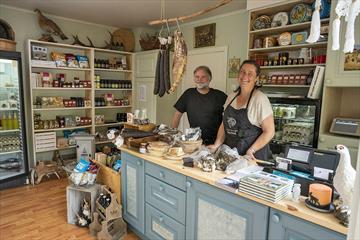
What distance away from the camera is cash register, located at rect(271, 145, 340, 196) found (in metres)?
1.22

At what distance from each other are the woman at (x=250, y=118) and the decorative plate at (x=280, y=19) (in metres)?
1.25

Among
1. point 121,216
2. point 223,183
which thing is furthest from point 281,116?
point 121,216

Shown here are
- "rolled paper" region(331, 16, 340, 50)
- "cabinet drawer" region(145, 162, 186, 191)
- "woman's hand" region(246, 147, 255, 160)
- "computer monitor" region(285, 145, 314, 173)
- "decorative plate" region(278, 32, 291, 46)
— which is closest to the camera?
"rolled paper" region(331, 16, 340, 50)

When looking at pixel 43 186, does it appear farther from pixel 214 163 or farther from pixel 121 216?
pixel 214 163

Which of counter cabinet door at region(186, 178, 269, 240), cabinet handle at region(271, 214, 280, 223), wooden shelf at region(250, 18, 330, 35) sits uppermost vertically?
wooden shelf at region(250, 18, 330, 35)

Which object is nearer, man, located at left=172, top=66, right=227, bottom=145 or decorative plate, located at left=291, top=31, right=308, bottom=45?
man, located at left=172, top=66, right=227, bottom=145

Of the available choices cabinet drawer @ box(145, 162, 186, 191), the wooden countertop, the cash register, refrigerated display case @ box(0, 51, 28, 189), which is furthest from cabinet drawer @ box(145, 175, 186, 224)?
refrigerated display case @ box(0, 51, 28, 189)

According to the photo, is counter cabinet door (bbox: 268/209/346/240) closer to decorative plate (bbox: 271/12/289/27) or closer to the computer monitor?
the computer monitor

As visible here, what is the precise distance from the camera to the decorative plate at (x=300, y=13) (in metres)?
2.59

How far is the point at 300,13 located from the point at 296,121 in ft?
3.86

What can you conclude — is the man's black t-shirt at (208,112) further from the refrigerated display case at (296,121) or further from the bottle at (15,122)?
the bottle at (15,122)

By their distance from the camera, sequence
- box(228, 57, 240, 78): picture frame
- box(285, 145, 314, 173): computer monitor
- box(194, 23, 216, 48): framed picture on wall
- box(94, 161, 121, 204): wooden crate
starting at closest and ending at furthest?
1. box(285, 145, 314, 173): computer monitor
2. box(94, 161, 121, 204): wooden crate
3. box(228, 57, 240, 78): picture frame
4. box(194, 23, 216, 48): framed picture on wall

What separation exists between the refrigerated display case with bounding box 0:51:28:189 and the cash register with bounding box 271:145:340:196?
334cm

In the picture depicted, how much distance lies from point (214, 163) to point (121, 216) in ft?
3.94
